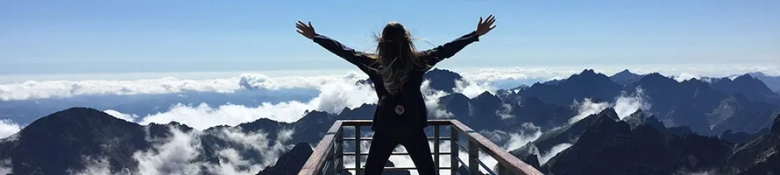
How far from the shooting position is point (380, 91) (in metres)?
4.63

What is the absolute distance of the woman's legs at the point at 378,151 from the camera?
473 centimetres

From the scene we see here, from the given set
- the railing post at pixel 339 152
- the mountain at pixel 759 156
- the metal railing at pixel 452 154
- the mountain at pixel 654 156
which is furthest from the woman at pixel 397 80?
the mountain at pixel 654 156

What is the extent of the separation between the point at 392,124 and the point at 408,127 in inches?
4.8

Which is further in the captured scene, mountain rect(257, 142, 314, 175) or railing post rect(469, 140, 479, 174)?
mountain rect(257, 142, 314, 175)

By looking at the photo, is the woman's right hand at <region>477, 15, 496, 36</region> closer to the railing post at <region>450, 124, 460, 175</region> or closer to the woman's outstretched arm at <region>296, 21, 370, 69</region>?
the woman's outstretched arm at <region>296, 21, 370, 69</region>

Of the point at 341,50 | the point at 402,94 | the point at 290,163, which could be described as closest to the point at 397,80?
the point at 402,94

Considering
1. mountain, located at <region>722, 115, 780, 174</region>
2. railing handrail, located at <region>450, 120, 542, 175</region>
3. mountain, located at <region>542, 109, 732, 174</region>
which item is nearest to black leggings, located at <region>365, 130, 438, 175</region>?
railing handrail, located at <region>450, 120, 542, 175</region>

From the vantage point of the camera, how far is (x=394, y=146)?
15.7ft

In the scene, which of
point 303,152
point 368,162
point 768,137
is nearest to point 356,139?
point 368,162

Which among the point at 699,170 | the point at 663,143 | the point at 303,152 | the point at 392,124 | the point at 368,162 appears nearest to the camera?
the point at 392,124

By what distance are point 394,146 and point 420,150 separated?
8.1 inches

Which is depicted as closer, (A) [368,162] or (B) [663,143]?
(A) [368,162]

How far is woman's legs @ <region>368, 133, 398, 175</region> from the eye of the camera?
15.5 ft

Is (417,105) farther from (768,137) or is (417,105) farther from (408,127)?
(768,137)
